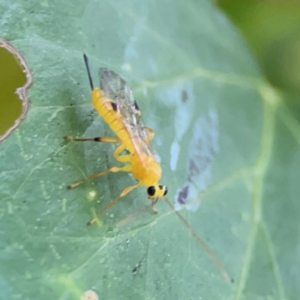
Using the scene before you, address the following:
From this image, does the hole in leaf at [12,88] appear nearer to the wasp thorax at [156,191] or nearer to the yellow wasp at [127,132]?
the yellow wasp at [127,132]

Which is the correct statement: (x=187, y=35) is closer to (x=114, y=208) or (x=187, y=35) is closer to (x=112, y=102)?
(x=112, y=102)

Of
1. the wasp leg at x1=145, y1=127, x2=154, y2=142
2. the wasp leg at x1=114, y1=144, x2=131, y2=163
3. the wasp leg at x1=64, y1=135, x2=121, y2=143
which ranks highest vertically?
the wasp leg at x1=64, y1=135, x2=121, y2=143

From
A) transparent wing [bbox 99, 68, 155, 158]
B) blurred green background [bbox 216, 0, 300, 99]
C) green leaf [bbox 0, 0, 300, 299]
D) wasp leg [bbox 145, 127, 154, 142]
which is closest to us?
green leaf [bbox 0, 0, 300, 299]

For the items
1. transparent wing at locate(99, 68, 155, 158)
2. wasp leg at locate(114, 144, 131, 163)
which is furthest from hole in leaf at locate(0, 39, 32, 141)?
wasp leg at locate(114, 144, 131, 163)

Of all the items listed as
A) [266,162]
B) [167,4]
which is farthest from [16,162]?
[266,162]

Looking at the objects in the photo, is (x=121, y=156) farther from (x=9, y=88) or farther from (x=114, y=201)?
(x=9, y=88)

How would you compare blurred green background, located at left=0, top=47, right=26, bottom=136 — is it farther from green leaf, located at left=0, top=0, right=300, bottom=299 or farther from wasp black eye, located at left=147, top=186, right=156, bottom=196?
wasp black eye, located at left=147, top=186, right=156, bottom=196
